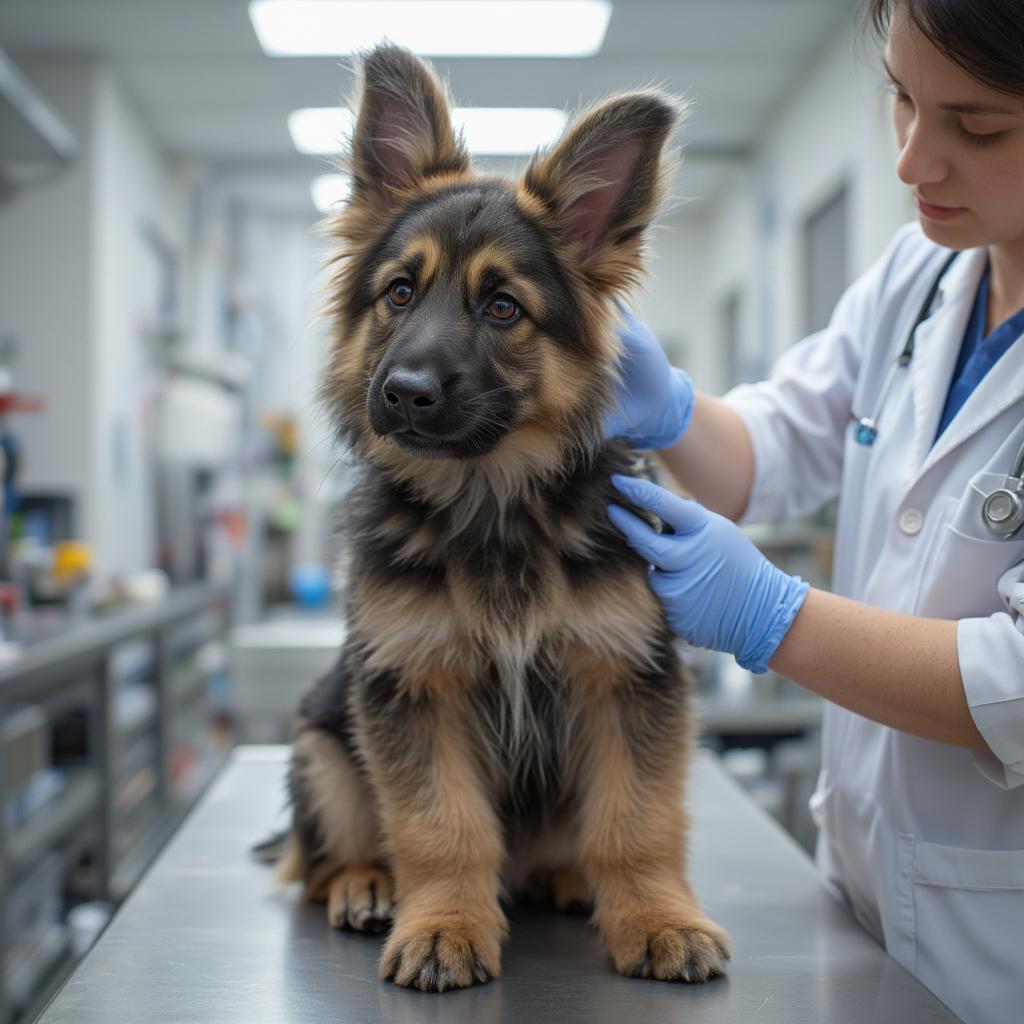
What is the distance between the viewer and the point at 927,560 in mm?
1474

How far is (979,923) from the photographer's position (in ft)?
4.62

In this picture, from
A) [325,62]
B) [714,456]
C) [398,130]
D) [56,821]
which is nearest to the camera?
[398,130]

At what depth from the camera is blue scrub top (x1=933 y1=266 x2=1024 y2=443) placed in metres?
1.53

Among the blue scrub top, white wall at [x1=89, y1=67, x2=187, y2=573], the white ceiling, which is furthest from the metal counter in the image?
white wall at [x1=89, y1=67, x2=187, y2=573]

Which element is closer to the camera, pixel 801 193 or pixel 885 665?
pixel 885 665

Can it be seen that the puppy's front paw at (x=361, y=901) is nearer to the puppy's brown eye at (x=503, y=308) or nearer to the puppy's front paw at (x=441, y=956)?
the puppy's front paw at (x=441, y=956)

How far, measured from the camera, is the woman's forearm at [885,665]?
1.32 metres

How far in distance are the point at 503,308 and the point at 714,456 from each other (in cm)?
48

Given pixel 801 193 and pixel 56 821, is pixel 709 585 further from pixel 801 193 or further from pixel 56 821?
pixel 801 193

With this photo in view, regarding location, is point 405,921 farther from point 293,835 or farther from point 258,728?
point 258,728

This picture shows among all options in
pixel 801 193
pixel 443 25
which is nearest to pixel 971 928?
pixel 443 25

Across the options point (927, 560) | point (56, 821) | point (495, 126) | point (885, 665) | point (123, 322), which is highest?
point (495, 126)

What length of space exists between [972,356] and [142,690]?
438 cm

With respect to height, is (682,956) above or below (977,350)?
below
